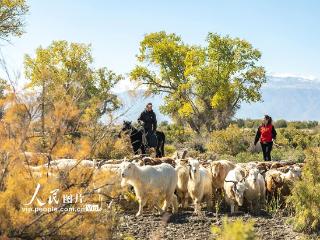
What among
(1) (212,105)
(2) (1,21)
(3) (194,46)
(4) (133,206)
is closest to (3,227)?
(4) (133,206)

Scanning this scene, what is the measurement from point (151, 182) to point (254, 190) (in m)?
2.54

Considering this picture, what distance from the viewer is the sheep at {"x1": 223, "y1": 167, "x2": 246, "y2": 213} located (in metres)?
12.5

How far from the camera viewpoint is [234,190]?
12.6 m

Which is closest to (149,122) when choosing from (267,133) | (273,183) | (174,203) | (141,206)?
(267,133)

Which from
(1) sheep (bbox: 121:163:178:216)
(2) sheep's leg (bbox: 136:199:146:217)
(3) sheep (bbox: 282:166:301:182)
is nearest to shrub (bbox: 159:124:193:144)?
(3) sheep (bbox: 282:166:301:182)

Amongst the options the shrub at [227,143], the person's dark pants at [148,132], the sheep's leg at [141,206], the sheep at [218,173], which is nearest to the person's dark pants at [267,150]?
the person's dark pants at [148,132]

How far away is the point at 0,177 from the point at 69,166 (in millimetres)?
978

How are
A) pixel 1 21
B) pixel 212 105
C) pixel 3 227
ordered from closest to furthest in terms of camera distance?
pixel 3 227 → pixel 1 21 → pixel 212 105

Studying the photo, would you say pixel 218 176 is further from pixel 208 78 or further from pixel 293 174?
pixel 208 78

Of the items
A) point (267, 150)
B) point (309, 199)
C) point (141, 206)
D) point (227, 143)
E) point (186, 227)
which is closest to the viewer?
point (186, 227)

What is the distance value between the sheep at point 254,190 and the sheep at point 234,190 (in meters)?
0.17

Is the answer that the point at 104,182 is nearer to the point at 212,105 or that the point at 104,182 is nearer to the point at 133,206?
the point at 133,206

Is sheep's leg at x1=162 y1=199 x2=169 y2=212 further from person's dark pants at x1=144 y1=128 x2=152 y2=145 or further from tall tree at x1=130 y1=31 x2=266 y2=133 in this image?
tall tree at x1=130 y1=31 x2=266 y2=133

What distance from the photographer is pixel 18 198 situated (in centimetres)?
677
